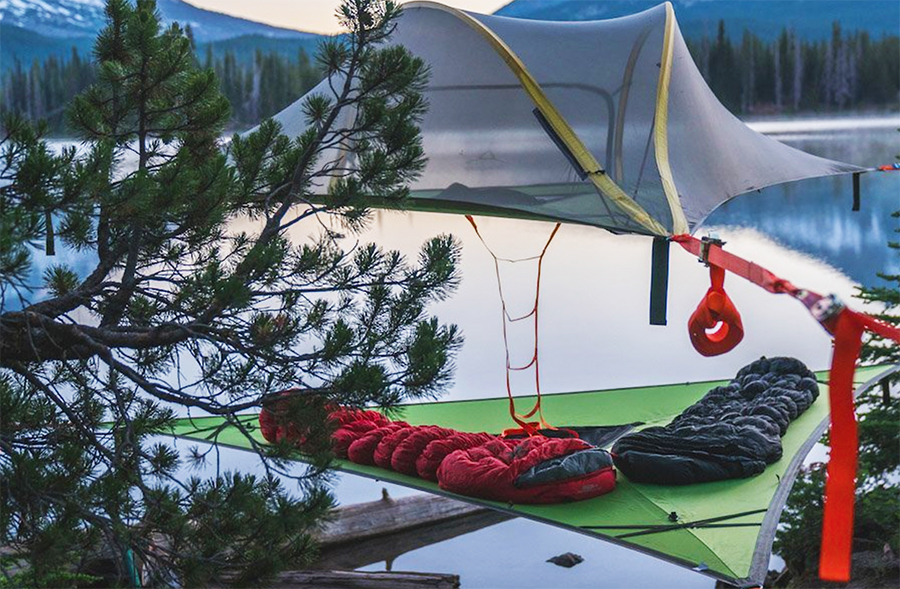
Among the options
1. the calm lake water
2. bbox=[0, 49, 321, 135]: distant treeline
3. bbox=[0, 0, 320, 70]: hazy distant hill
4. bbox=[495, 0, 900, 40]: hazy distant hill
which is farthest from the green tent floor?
bbox=[495, 0, 900, 40]: hazy distant hill

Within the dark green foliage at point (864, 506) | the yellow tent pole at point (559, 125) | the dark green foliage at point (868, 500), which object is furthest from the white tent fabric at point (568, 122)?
the dark green foliage at point (864, 506)

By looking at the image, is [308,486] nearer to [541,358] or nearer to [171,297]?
[171,297]

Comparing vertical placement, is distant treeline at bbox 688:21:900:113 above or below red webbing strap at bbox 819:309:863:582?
above

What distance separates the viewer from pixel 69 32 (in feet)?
22.2

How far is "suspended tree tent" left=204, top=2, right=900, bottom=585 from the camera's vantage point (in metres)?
3.36

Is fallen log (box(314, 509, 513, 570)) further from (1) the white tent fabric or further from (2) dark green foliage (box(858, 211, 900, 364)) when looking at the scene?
(2) dark green foliage (box(858, 211, 900, 364))

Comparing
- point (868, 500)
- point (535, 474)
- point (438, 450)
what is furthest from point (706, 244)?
point (868, 500)

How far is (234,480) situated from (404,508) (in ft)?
7.97

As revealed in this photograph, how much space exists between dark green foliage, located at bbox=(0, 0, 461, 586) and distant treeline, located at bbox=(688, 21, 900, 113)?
8.40 m

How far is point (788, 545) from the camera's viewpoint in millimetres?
4191

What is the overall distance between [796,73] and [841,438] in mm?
9754

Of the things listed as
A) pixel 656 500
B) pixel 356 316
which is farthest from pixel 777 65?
pixel 356 316

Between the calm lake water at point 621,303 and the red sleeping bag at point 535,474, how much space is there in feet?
1.14

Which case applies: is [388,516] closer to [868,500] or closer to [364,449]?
[364,449]
